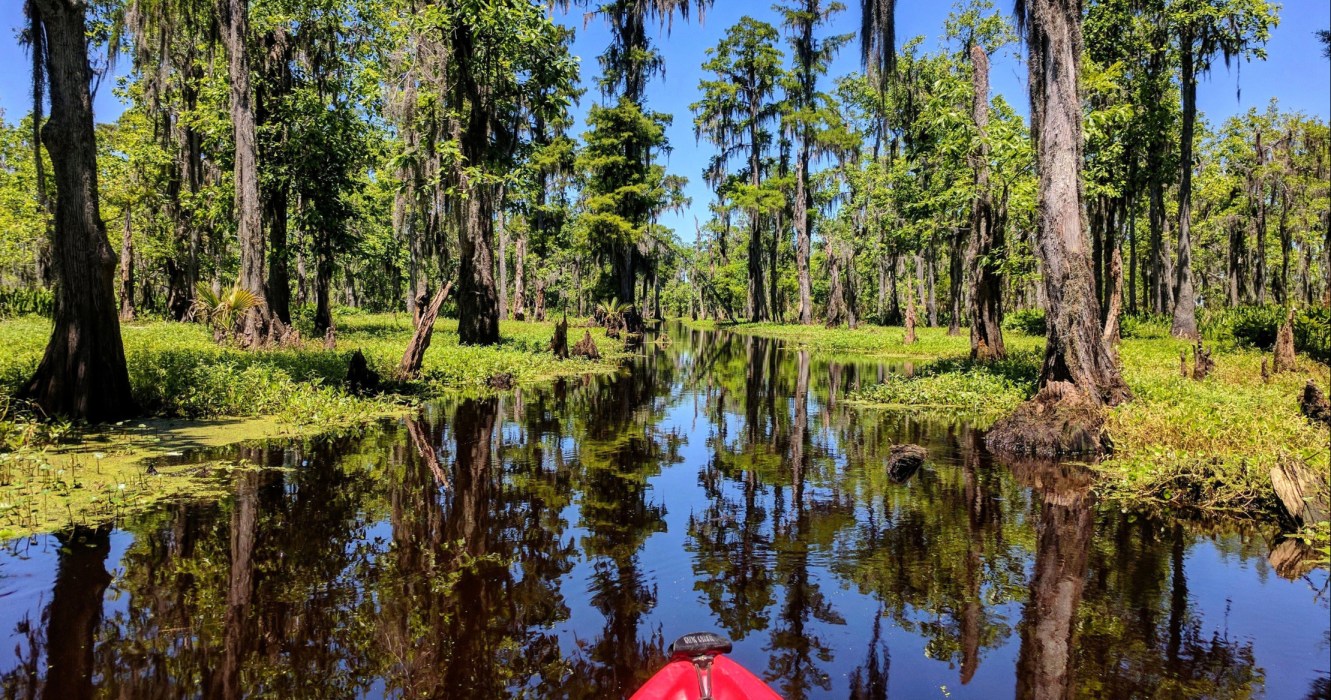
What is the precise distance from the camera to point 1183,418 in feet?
29.7

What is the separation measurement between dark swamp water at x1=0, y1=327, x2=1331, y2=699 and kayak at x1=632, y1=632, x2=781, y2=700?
37.9 inches

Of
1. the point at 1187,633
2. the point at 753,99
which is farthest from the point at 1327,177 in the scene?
the point at 1187,633

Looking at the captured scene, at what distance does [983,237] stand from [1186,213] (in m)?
12.3

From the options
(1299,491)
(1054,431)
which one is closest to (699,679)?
(1299,491)

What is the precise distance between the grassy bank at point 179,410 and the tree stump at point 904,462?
8.19 m

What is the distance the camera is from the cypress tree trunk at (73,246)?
32.3 ft

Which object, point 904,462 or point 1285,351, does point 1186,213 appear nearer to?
point 1285,351

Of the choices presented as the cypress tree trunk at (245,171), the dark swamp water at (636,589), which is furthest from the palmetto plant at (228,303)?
the dark swamp water at (636,589)

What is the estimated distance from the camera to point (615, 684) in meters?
4.18

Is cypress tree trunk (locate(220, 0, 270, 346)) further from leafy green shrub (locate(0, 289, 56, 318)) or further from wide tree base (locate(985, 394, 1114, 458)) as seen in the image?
wide tree base (locate(985, 394, 1114, 458))

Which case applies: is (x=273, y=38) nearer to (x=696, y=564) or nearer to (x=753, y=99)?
(x=696, y=564)

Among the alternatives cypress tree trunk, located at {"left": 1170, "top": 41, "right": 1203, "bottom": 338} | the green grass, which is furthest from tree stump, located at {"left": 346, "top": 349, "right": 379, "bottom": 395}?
cypress tree trunk, located at {"left": 1170, "top": 41, "right": 1203, "bottom": 338}

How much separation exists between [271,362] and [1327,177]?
202 ft

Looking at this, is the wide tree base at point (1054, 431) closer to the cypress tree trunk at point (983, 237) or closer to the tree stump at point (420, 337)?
the cypress tree trunk at point (983, 237)
